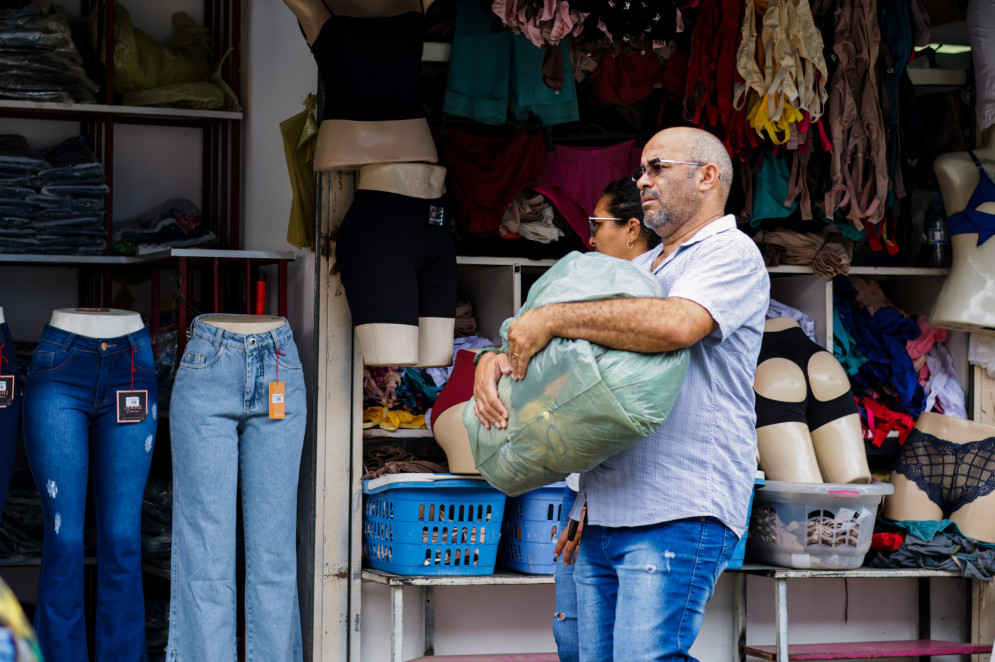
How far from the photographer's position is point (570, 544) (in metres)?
2.69

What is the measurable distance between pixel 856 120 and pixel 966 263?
2.50ft

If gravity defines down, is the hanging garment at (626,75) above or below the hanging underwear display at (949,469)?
above

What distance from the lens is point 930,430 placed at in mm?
4824

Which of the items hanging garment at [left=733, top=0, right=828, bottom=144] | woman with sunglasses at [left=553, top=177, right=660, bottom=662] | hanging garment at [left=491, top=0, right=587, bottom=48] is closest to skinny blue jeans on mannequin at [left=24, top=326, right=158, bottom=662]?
woman with sunglasses at [left=553, top=177, right=660, bottom=662]

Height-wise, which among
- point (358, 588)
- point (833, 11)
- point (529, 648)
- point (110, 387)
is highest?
point (833, 11)

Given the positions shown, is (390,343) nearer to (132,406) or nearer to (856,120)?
(132,406)

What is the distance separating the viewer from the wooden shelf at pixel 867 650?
4.50 meters

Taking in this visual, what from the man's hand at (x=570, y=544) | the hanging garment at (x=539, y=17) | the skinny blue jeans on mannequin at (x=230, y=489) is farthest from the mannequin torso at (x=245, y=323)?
the man's hand at (x=570, y=544)

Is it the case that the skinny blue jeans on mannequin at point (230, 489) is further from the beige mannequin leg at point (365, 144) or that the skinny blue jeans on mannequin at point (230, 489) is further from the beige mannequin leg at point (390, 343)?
the beige mannequin leg at point (365, 144)

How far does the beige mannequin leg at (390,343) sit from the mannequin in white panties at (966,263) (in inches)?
91.1

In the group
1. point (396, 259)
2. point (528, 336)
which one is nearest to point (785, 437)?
point (396, 259)

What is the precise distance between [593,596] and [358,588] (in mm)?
1942

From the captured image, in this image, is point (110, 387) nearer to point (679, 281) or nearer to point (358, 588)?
point (358, 588)

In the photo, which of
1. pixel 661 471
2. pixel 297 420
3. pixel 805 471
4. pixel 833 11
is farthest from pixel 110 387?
pixel 833 11
